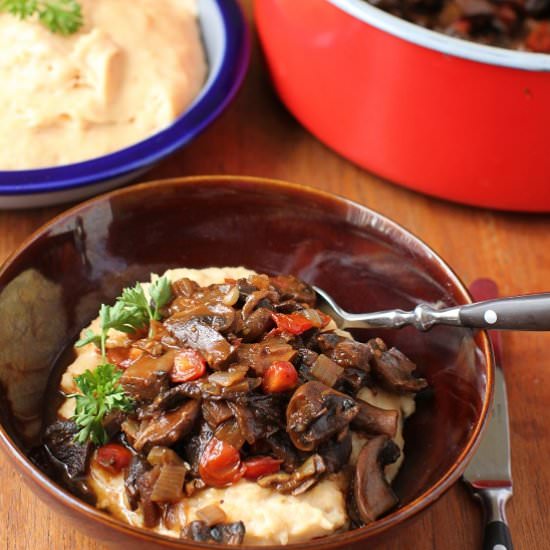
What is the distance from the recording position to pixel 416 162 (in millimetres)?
3033

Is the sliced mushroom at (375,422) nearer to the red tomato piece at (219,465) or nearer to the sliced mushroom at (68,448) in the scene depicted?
the red tomato piece at (219,465)

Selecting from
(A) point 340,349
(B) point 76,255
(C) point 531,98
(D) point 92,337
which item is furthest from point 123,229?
(C) point 531,98

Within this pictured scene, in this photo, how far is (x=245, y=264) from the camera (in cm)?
270

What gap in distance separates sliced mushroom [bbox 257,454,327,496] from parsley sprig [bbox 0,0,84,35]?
2.03 meters

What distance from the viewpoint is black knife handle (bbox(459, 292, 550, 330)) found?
202 cm

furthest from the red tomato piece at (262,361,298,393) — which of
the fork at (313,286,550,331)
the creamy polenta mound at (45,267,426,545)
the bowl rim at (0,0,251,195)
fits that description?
the bowl rim at (0,0,251,195)

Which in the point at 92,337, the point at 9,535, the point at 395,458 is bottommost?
the point at 9,535

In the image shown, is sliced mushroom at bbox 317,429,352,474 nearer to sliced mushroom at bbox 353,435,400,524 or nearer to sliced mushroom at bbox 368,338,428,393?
sliced mushroom at bbox 353,435,400,524

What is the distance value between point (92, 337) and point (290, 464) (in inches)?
24.7

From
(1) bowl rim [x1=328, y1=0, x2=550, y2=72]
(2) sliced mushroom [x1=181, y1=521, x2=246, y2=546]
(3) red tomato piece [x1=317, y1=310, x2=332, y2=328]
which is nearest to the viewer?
(2) sliced mushroom [x1=181, y1=521, x2=246, y2=546]

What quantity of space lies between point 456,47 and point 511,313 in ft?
3.08

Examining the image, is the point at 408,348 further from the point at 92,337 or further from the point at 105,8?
the point at 105,8

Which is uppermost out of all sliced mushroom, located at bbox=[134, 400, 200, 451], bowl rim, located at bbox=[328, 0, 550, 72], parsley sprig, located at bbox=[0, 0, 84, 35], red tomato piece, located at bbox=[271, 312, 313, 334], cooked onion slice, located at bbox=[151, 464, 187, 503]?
bowl rim, located at bbox=[328, 0, 550, 72]

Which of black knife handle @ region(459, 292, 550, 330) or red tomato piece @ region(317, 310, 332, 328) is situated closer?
black knife handle @ region(459, 292, 550, 330)
